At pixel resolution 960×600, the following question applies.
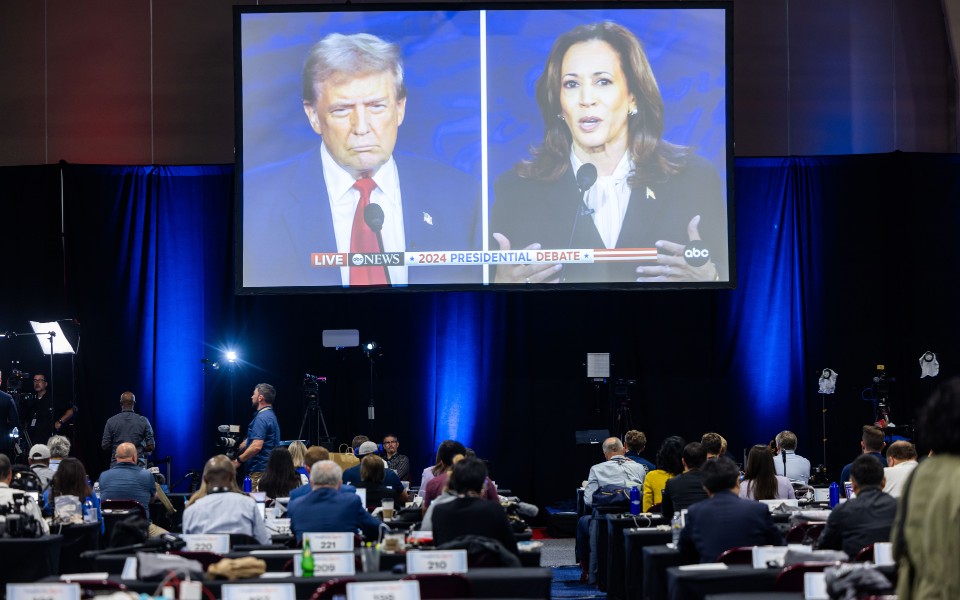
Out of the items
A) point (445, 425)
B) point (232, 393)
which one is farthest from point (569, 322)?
point (232, 393)

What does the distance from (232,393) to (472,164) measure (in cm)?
383

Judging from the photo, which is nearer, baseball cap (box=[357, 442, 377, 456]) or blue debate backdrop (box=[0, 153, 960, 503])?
baseball cap (box=[357, 442, 377, 456])

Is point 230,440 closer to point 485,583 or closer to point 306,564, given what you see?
point 306,564

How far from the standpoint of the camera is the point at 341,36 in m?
12.0

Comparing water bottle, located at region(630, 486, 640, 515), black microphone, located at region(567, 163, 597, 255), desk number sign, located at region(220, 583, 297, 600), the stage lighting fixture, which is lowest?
water bottle, located at region(630, 486, 640, 515)

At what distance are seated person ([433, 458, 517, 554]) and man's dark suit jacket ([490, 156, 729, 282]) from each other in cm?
603

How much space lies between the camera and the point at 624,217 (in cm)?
1188

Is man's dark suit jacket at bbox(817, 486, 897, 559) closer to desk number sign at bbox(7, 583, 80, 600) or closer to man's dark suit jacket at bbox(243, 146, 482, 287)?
desk number sign at bbox(7, 583, 80, 600)

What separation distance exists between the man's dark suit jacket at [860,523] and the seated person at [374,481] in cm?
335

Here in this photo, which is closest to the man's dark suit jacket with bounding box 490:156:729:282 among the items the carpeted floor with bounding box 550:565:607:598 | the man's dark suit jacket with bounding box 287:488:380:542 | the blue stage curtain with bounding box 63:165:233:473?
the carpeted floor with bounding box 550:565:607:598

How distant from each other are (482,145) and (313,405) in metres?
3.18

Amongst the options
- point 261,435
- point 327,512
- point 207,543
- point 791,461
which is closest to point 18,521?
point 207,543

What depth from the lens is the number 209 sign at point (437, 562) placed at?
5219 mm

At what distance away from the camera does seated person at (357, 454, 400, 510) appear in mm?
8234
